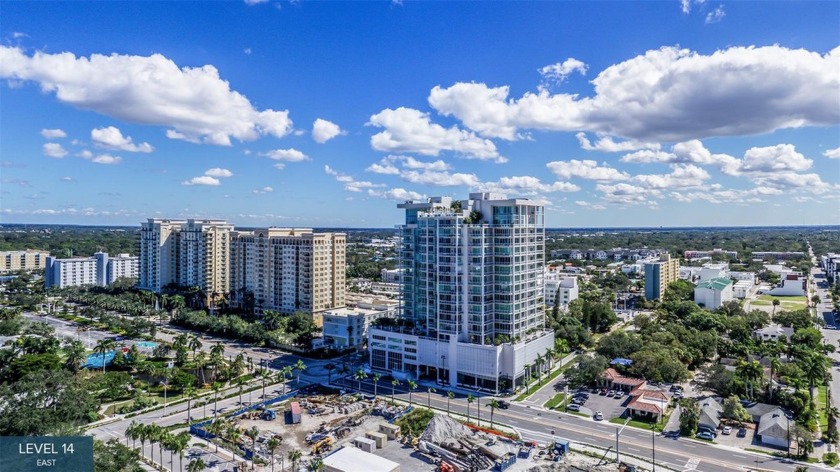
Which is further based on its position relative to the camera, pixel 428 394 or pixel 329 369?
pixel 329 369

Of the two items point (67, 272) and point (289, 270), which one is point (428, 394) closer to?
point (289, 270)

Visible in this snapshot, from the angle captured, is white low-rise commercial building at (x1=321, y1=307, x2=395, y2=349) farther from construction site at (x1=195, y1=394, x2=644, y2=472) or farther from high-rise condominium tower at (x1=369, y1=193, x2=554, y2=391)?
construction site at (x1=195, y1=394, x2=644, y2=472)

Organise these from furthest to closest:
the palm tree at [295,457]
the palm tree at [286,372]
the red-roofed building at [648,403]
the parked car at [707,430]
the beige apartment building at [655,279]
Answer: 1. the beige apartment building at [655,279]
2. the palm tree at [286,372]
3. the red-roofed building at [648,403]
4. the parked car at [707,430]
5. the palm tree at [295,457]

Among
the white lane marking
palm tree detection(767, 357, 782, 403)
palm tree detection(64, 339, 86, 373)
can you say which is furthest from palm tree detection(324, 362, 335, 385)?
palm tree detection(767, 357, 782, 403)

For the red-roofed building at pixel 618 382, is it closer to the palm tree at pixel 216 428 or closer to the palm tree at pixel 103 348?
the palm tree at pixel 216 428


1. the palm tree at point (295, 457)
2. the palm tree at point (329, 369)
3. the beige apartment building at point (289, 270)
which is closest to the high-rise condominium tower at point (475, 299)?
the palm tree at point (329, 369)

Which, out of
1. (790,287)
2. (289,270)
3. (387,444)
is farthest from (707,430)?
(790,287)
